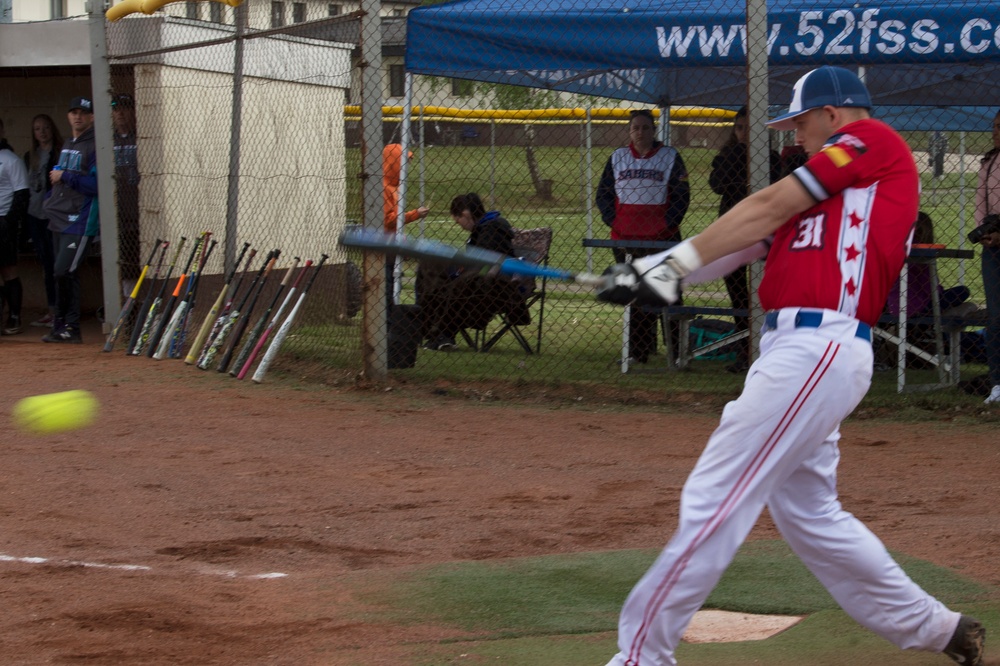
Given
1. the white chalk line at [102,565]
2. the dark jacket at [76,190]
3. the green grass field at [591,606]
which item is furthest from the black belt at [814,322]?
the dark jacket at [76,190]

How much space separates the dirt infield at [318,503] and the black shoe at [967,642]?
1139mm

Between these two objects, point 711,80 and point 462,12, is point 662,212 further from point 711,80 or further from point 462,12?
point 711,80

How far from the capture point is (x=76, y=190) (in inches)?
432

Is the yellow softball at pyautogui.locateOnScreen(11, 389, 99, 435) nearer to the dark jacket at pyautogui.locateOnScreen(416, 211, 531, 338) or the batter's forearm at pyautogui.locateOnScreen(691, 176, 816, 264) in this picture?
the dark jacket at pyautogui.locateOnScreen(416, 211, 531, 338)

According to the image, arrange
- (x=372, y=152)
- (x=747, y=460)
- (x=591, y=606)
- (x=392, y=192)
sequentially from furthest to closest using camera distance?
(x=392, y=192), (x=372, y=152), (x=591, y=606), (x=747, y=460)

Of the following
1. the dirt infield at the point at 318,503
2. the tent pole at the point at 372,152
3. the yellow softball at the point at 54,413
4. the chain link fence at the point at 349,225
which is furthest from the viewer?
the chain link fence at the point at 349,225

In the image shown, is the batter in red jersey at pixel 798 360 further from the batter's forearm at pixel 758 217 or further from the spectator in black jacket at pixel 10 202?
the spectator in black jacket at pixel 10 202

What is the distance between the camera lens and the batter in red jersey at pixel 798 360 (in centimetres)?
317

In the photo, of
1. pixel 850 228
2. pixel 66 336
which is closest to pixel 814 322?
pixel 850 228

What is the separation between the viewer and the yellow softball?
7.66 meters

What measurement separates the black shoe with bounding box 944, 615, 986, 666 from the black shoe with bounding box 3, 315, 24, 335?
10.7m

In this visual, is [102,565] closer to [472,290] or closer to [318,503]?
[318,503]

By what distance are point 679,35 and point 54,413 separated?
487cm

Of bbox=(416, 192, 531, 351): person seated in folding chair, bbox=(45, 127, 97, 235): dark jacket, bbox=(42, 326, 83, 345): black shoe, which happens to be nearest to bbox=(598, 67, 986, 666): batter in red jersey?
bbox=(416, 192, 531, 351): person seated in folding chair
